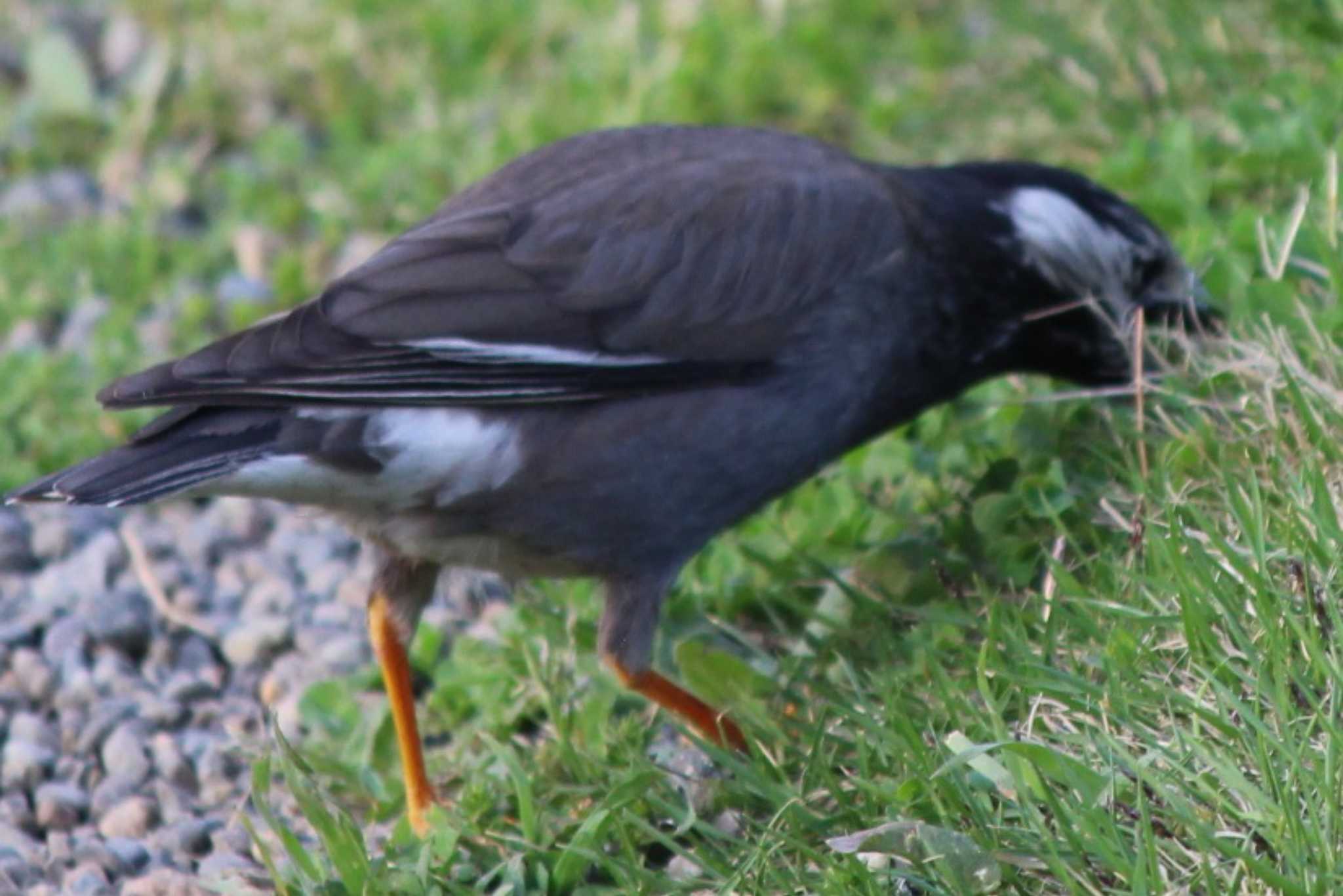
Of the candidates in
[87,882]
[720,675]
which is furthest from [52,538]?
[720,675]

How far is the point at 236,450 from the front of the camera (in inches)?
170

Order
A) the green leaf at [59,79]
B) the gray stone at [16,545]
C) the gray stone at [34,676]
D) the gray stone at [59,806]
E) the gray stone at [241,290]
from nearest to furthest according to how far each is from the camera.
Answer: the gray stone at [59,806]
the gray stone at [34,676]
the gray stone at [16,545]
the gray stone at [241,290]
the green leaf at [59,79]

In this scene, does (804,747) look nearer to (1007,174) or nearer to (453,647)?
(453,647)

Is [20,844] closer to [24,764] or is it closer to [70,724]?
[24,764]

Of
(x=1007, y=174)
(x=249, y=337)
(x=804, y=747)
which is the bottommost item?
(x=804, y=747)

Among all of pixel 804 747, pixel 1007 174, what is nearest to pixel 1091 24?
pixel 1007 174

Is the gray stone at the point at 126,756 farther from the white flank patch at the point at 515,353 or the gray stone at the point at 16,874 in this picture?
the white flank patch at the point at 515,353

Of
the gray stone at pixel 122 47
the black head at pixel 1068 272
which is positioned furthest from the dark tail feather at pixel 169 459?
the gray stone at pixel 122 47

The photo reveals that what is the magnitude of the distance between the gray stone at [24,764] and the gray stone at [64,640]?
420 millimetres

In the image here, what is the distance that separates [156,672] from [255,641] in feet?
0.89

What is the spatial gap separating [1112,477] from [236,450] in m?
2.08

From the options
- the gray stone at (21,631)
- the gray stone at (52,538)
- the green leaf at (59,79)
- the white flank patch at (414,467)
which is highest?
the green leaf at (59,79)

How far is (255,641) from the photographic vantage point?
5340mm

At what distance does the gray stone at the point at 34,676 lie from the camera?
16.7ft
